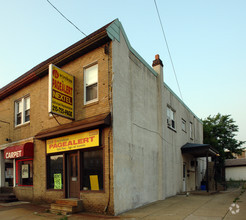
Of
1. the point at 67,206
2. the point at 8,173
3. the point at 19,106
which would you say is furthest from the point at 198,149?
the point at 8,173

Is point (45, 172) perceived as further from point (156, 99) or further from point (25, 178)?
point (156, 99)

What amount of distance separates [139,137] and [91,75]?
358cm

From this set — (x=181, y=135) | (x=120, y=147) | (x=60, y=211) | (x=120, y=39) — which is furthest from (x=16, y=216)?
(x=181, y=135)

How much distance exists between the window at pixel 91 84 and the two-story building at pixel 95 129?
0.06 feet

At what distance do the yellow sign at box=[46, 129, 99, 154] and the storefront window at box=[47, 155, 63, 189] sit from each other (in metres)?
0.48

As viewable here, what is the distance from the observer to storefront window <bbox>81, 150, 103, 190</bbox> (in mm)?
10115

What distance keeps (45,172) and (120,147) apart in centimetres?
464

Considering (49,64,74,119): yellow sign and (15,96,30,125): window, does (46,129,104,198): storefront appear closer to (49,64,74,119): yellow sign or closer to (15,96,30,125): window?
(49,64,74,119): yellow sign

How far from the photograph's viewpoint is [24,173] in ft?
46.6

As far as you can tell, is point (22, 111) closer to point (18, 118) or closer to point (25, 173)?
point (18, 118)

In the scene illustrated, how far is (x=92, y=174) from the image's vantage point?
1041 centimetres

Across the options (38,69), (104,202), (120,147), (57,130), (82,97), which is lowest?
(104,202)

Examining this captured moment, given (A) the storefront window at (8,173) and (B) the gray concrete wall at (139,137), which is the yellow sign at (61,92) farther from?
(A) the storefront window at (8,173)

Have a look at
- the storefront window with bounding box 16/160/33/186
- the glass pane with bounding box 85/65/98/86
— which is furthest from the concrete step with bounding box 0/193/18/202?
the glass pane with bounding box 85/65/98/86
